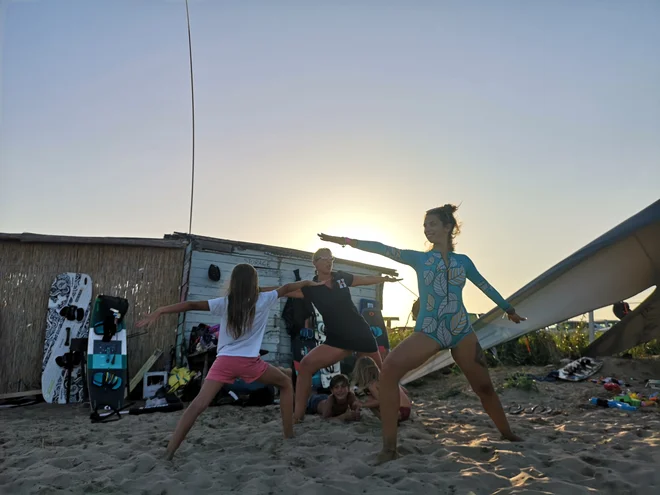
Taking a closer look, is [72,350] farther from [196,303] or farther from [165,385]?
[196,303]

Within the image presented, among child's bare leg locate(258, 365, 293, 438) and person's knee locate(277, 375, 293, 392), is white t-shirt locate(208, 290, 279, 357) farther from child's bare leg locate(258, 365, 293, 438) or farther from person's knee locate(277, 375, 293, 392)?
person's knee locate(277, 375, 293, 392)

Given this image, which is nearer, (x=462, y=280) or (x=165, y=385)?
(x=462, y=280)

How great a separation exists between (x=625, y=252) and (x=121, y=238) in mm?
6726

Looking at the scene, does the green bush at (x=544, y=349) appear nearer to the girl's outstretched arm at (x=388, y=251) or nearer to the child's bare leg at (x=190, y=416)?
the girl's outstretched arm at (x=388, y=251)

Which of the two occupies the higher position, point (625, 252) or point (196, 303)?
point (625, 252)

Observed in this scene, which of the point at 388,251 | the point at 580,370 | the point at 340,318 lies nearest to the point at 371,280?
the point at 340,318

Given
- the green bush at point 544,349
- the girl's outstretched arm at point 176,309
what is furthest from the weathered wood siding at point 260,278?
the green bush at point 544,349

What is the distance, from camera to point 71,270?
23.6 feet

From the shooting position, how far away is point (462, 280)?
11.6ft

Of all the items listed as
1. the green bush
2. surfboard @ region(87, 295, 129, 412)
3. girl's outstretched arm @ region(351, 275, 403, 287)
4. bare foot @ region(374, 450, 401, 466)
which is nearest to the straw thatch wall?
surfboard @ region(87, 295, 129, 412)

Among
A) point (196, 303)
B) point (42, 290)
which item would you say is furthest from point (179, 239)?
point (196, 303)

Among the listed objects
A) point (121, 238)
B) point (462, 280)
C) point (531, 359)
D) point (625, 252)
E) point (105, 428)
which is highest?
point (121, 238)

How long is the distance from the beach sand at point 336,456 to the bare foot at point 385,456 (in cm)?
6

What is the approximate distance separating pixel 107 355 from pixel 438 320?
486 centimetres
